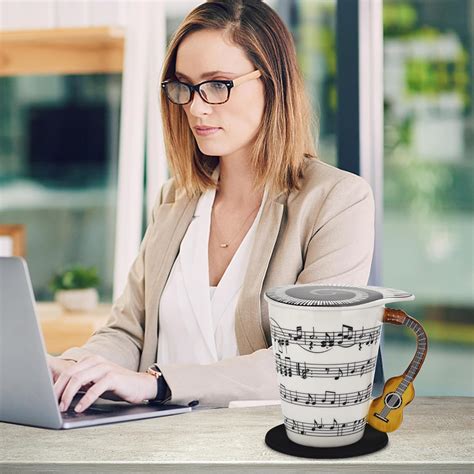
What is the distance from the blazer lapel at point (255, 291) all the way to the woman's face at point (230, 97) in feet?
0.71

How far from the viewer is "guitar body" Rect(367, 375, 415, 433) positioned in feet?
4.07

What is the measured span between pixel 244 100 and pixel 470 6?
6.33 feet

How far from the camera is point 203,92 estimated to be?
208 centimetres

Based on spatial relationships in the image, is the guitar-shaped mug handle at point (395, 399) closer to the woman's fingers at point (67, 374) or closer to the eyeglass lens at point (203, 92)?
the woman's fingers at point (67, 374)

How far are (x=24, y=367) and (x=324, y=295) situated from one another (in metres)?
0.47

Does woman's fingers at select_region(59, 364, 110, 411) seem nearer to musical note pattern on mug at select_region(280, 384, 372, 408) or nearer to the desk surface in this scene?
the desk surface

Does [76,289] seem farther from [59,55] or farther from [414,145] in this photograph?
[414,145]

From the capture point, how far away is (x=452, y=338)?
3.85 metres

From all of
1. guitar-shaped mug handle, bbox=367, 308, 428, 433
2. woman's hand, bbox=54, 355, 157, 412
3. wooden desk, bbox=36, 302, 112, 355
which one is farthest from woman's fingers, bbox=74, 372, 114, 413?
wooden desk, bbox=36, 302, 112, 355

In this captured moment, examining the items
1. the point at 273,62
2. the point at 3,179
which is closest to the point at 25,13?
the point at 3,179

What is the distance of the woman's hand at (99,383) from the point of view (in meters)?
1.49

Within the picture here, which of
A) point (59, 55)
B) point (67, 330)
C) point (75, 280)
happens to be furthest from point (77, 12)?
point (67, 330)

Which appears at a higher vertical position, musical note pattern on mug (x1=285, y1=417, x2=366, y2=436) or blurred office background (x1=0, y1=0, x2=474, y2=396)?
blurred office background (x1=0, y1=0, x2=474, y2=396)

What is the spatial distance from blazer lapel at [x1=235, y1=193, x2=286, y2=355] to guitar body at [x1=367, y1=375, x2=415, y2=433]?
0.80 m
